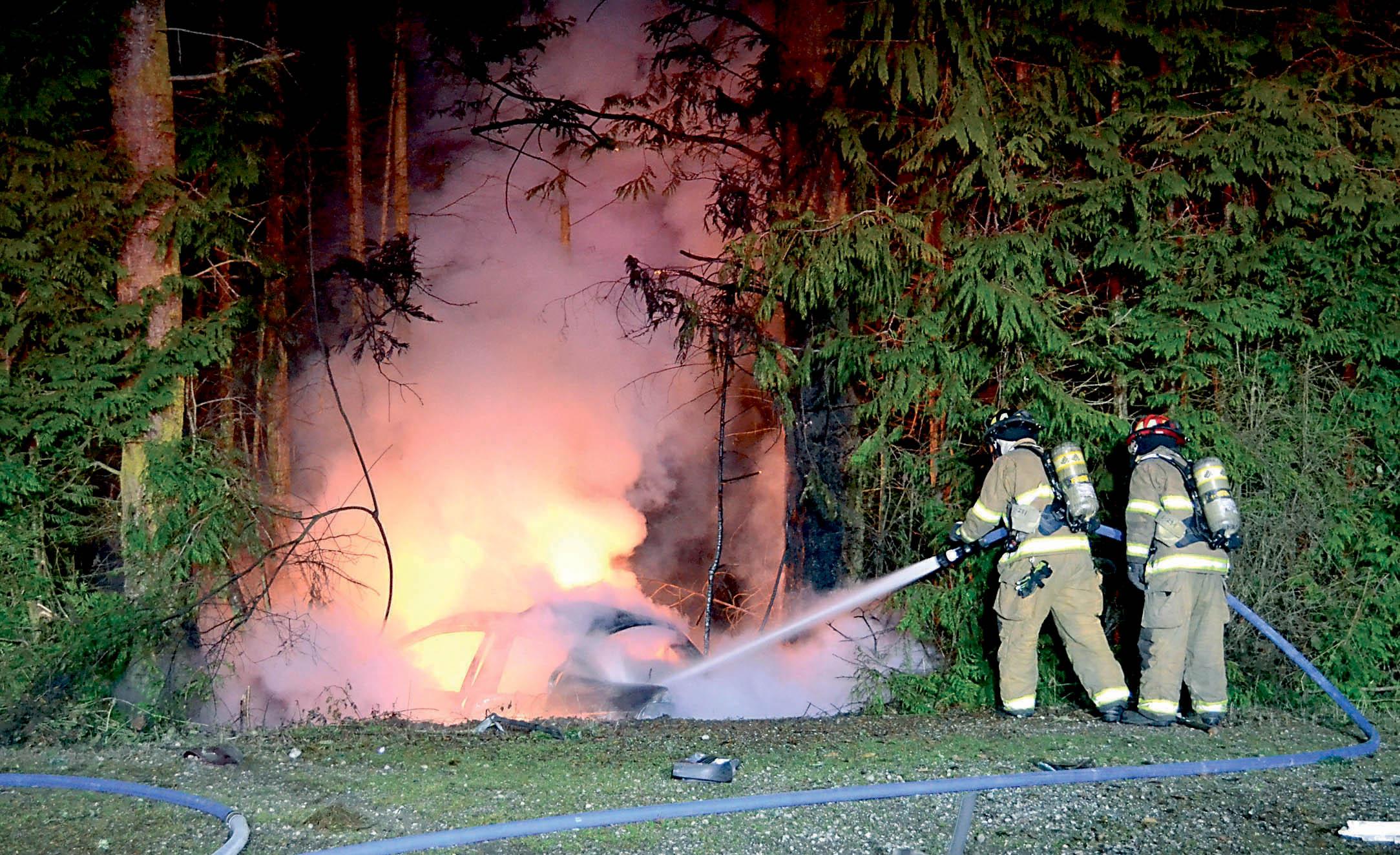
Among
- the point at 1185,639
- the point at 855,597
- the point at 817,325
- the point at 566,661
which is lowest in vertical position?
the point at 566,661

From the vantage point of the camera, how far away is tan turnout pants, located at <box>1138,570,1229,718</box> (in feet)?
18.6

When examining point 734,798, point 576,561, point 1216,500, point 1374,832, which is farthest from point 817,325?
point 576,561

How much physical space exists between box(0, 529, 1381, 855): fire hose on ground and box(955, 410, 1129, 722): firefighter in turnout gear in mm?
1211

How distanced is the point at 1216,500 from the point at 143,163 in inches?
295

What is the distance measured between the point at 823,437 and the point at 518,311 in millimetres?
5888

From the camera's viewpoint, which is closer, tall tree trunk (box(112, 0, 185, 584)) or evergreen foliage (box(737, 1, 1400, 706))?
evergreen foliage (box(737, 1, 1400, 706))

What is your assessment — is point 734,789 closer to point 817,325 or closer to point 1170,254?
point 817,325

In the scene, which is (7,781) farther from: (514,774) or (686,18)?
(686,18)

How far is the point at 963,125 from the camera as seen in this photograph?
6211 mm

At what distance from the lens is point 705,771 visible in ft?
14.8

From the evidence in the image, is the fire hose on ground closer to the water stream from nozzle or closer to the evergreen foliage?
the evergreen foliage

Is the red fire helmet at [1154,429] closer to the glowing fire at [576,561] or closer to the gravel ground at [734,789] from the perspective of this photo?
the gravel ground at [734,789]

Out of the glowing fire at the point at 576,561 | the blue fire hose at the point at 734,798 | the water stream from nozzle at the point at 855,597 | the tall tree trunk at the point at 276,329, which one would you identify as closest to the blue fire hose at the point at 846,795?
the blue fire hose at the point at 734,798

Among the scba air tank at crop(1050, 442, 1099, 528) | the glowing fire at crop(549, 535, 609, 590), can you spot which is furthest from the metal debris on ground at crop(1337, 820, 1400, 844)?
the glowing fire at crop(549, 535, 609, 590)
